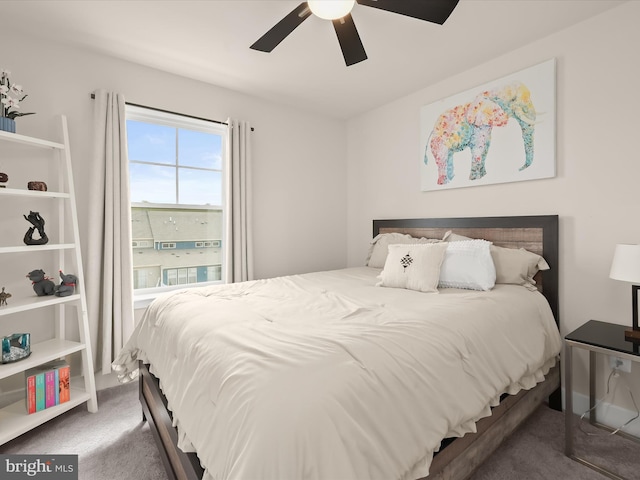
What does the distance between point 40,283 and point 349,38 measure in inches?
96.4

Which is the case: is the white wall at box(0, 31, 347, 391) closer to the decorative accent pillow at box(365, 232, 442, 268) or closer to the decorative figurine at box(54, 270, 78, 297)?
the decorative figurine at box(54, 270, 78, 297)

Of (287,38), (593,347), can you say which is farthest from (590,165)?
(287,38)

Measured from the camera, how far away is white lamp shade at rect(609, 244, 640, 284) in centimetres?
155

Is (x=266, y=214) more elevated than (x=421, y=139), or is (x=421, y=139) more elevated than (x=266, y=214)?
(x=421, y=139)

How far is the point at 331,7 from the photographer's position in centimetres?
158

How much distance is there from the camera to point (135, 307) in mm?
2527

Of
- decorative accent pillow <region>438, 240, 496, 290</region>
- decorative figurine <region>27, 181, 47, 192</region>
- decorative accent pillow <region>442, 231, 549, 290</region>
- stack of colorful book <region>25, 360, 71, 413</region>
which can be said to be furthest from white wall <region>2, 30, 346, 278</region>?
decorative accent pillow <region>442, 231, 549, 290</region>

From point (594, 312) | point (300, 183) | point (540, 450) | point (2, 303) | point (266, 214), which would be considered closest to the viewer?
point (540, 450)

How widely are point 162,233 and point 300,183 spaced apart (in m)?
1.51

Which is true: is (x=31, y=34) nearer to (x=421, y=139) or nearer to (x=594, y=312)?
(x=421, y=139)

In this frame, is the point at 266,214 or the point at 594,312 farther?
the point at 266,214

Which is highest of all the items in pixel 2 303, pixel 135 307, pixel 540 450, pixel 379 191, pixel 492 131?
pixel 492 131

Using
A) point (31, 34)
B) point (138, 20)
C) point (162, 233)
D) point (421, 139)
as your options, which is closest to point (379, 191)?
point (421, 139)

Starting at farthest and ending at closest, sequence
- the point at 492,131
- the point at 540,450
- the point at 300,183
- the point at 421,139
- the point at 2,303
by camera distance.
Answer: the point at 300,183 < the point at 421,139 < the point at 492,131 < the point at 2,303 < the point at 540,450
